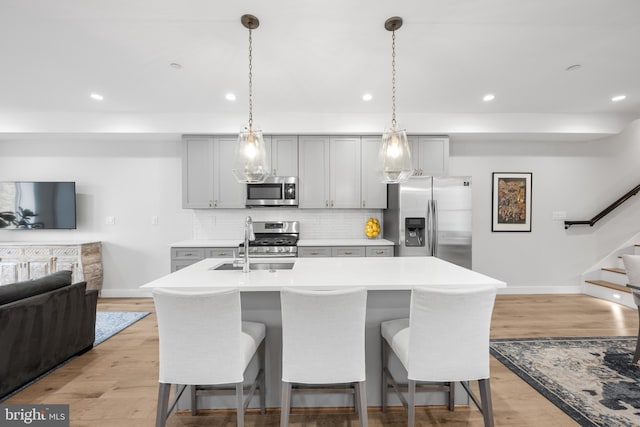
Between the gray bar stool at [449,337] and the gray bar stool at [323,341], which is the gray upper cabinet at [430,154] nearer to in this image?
the gray bar stool at [449,337]

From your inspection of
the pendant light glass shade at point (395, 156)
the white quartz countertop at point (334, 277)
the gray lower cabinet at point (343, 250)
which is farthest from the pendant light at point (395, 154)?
the gray lower cabinet at point (343, 250)

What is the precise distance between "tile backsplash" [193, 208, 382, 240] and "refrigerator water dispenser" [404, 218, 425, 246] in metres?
0.78

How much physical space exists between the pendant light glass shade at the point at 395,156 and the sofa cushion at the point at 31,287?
295 cm

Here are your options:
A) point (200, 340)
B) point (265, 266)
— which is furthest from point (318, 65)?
point (200, 340)

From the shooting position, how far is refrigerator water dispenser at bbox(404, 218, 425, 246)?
3.96 metres

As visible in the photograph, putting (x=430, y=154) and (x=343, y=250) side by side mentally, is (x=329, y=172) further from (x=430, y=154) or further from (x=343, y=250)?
(x=430, y=154)

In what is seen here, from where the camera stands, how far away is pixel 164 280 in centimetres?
185

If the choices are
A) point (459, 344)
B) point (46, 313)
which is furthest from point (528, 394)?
point (46, 313)

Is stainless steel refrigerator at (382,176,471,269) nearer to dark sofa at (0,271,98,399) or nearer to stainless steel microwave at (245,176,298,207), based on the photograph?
stainless steel microwave at (245,176,298,207)

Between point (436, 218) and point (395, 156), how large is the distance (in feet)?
6.70

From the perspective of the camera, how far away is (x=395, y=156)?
7.15ft

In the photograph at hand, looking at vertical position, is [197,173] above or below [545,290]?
above

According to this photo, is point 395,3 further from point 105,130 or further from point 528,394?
point 105,130

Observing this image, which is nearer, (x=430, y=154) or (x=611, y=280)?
(x=430, y=154)
